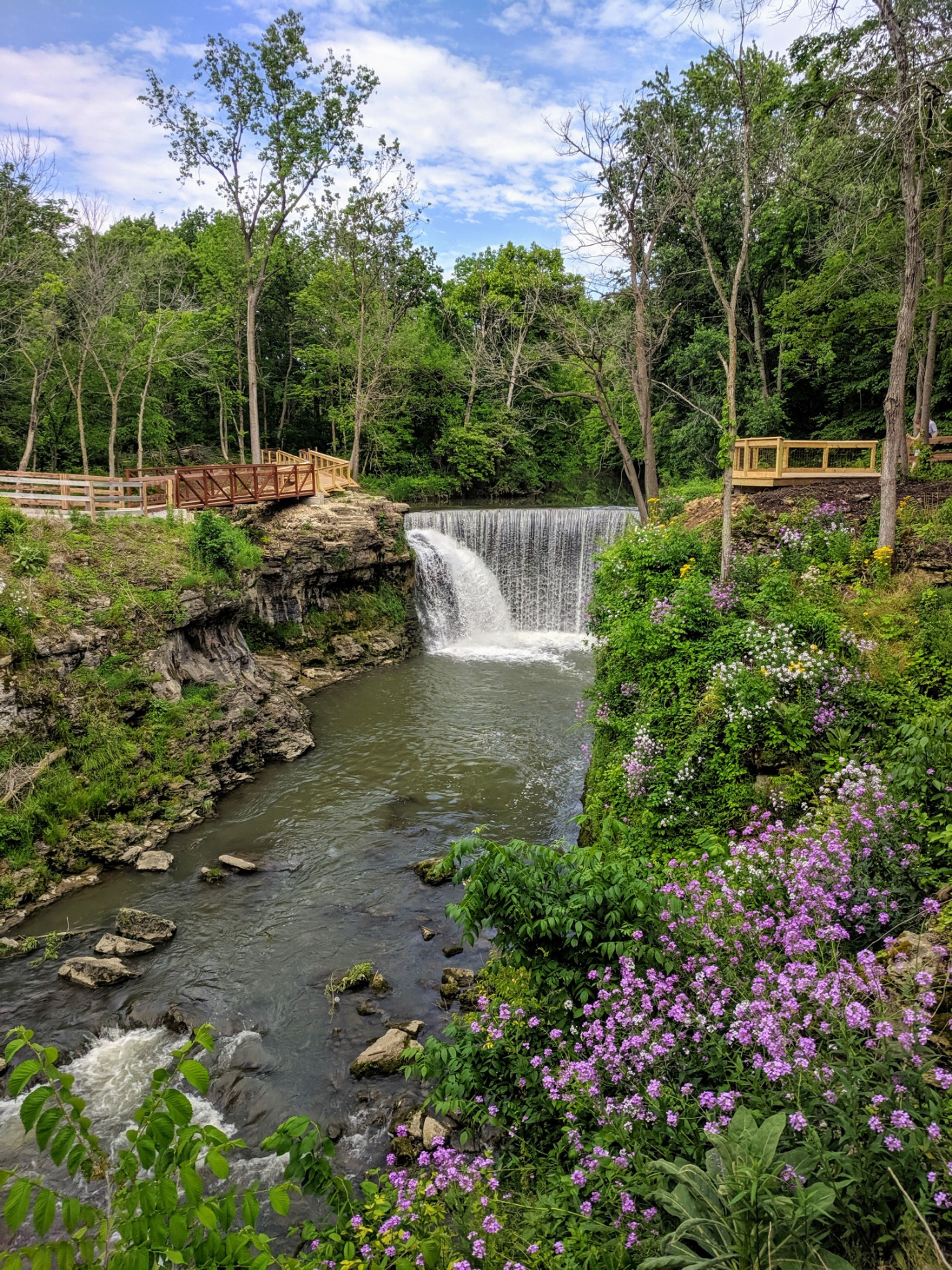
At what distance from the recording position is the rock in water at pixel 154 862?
31.9ft

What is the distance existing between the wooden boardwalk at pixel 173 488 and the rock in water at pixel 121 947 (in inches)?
367

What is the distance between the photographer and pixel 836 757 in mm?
6062

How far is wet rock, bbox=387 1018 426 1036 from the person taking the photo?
21.6ft

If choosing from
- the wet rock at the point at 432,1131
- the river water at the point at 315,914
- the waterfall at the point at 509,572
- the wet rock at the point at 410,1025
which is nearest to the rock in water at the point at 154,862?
the river water at the point at 315,914

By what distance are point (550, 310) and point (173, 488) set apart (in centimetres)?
974

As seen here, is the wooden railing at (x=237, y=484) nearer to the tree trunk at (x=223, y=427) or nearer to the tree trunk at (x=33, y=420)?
the tree trunk at (x=33, y=420)

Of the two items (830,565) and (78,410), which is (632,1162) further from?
(78,410)

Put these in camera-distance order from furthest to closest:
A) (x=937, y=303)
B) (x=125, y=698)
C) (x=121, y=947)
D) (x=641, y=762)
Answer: (x=937, y=303)
(x=125, y=698)
(x=121, y=947)
(x=641, y=762)

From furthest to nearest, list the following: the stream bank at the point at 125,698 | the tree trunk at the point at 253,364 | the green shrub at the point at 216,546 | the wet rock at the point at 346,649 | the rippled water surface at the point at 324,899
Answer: the tree trunk at the point at 253,364
the wet rock at the point at 346,649
the green shrub at the point at 216,546
the stream bank at the point at 125,698
the rippled water surface at the point at 324,899

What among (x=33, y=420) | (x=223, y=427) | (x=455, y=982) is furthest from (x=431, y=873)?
(x=223, y=427)

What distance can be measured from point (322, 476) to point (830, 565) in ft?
56.1

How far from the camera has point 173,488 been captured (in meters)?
16.2

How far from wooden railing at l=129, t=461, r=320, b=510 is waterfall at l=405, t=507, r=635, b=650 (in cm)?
465

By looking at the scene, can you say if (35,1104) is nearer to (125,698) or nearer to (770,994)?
(770,994)
